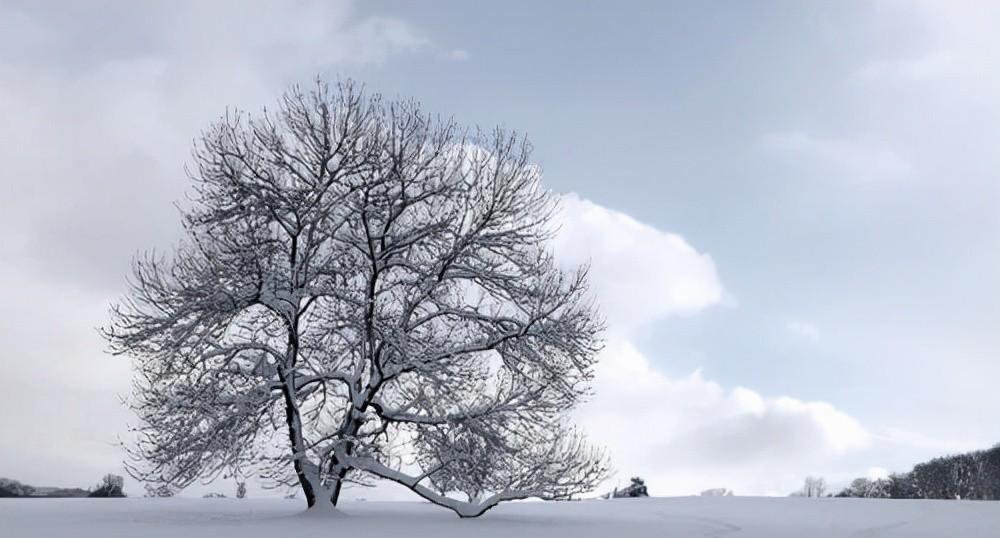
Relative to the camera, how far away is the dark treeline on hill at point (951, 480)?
56875 mm

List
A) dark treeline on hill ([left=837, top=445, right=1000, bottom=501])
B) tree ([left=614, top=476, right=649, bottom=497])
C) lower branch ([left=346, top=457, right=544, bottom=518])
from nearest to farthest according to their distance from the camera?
lower branch ([left=346, top=457, right=544, bottom=518]) → tree ([left=614, top=476, right=649, bottom=497]) → dark treeline on hill ([left=837, top=445, right=1000, bottom=501])

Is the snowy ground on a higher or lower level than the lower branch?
lower

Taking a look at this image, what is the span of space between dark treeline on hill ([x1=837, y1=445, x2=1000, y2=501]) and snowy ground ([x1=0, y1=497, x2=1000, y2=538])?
37.2 m

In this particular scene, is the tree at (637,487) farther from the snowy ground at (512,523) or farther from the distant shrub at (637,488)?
the snowy ground at (512,523)

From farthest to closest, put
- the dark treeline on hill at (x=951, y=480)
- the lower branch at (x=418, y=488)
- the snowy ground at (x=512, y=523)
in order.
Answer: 1. the dark treeline on hill at (x=951, y=480)
2. the lower branch at (x=418, y=488)
3. the snowy ground at (x=512, y=523)

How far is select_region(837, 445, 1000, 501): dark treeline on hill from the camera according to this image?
56.9 m

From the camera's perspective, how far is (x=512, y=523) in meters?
18.2

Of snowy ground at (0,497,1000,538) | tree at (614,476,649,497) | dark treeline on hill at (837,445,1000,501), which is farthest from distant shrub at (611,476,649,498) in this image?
dark treeline on hill at (837,445,1000,501)

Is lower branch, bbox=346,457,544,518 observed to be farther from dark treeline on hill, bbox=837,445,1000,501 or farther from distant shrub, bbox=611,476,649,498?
dark treeline on hill, bbox=837,445,1000,501

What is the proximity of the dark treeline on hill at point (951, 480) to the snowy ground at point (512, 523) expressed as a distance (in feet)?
122

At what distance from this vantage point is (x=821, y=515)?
22922 millimetres

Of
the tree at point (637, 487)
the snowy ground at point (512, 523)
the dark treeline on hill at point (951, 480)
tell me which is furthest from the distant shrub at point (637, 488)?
the dark treeline on hill at point (951, 480)

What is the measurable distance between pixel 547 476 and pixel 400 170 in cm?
759

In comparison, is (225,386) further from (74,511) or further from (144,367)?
(74,511)
